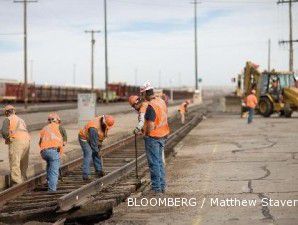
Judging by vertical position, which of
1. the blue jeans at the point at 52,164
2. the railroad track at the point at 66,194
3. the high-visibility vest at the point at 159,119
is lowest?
the railroad track at the point at 66,194

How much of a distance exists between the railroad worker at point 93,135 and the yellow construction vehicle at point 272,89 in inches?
977

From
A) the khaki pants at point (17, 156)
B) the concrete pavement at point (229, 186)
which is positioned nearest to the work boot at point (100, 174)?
the concrete pavement at point (229, 186)

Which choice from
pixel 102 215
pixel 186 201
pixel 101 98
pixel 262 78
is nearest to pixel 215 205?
pixel 186 201

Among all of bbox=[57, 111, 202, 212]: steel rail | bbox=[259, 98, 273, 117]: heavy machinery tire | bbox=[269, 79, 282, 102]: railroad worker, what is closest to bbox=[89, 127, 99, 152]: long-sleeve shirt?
bbox=[57, 111, 202, 212]: steel rail

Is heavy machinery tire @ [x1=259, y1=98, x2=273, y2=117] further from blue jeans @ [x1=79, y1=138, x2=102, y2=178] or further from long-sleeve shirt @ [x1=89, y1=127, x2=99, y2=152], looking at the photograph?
long-sleeve shirt @ [x1=89, y1=127, x2=99, y2=152]

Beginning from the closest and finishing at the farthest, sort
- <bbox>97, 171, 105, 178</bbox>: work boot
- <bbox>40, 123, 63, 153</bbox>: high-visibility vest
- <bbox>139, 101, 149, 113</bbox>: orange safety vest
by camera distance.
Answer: <bbox>40, 123, 63, 153</bbox>: high-visibility vest < <bbox>139, 101, 149, 113</bbox>: orange safety vest < <bbox>97, 171, 105, 178</bbox>: work boot

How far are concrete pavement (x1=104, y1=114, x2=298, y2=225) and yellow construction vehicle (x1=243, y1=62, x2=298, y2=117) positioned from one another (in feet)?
50.0

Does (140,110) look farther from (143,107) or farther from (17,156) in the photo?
(17,156)

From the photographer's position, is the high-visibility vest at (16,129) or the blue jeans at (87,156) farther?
the blue jeans at (87,156)

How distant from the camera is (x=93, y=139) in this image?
11516 mm

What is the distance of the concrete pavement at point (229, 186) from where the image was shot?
828 centimetres

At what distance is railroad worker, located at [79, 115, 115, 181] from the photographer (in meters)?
11.5

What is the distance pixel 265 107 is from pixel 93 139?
26000 millimetres

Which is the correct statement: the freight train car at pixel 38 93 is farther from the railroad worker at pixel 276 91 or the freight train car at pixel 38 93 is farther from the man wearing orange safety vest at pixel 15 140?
the man wearing orange safety vest at pixel 15 140
